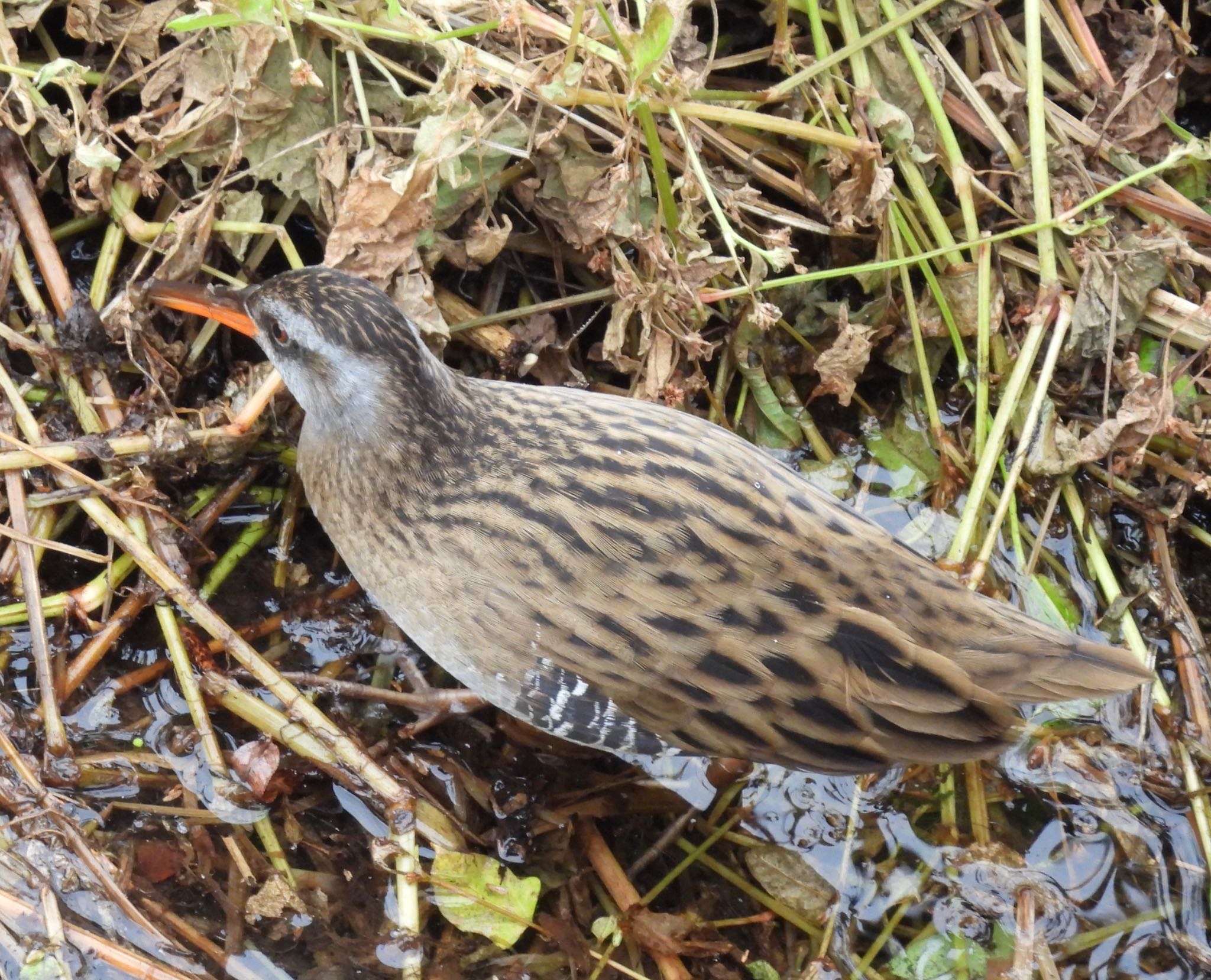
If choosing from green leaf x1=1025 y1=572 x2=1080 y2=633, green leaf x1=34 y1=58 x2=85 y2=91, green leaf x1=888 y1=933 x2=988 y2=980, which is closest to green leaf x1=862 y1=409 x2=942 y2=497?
green leaf x1=1025 y1=572 x2=1080 y2=633

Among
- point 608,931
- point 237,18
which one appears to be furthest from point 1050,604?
point 237,18

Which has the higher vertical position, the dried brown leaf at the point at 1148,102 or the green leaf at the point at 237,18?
the green leaf at the point at 237,18

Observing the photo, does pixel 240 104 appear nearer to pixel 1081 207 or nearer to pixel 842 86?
pixel 842 86

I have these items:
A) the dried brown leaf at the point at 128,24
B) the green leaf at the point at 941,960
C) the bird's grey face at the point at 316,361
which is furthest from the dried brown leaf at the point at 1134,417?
the dried brown leaf at the point at 128,24

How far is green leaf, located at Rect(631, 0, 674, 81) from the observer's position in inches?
78.8

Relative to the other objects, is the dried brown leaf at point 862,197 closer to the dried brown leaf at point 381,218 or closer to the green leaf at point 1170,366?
the green leaf at point 1170,366

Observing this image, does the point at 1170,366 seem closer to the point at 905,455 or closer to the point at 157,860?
the point at 905,455

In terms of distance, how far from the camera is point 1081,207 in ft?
8.34

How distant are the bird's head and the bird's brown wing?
29 cm

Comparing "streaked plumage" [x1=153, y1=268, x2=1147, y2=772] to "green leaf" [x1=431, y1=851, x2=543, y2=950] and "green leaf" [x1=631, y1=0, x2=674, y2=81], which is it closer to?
"green leaf" [x1=431, y1=851, x2=543, y2=950]

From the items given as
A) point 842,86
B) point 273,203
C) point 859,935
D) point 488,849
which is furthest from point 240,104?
point 859,935

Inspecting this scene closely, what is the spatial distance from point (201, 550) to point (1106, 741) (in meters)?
1.80

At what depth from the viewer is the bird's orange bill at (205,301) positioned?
232 cm

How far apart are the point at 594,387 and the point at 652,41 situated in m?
0.85
